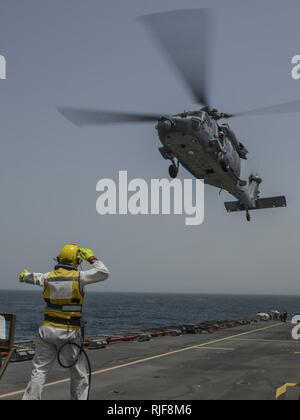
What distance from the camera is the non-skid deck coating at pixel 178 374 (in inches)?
418

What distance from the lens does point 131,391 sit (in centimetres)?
1086

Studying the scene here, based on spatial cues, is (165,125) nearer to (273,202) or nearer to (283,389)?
(283,389)

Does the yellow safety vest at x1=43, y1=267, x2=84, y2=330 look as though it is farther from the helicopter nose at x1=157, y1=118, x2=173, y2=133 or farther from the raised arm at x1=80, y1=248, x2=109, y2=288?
the helicopter nose at x1=157, y1=118, x2=173, y2=133

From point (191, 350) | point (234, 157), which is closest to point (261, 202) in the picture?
point (234, 157)

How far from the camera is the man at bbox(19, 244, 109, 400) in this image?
675 centimetres

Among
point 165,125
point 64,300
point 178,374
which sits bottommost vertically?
point 178,374

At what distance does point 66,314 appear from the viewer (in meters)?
6.88

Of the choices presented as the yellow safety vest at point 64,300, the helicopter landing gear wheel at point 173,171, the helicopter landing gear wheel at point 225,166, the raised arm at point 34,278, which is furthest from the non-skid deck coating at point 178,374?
the helicopter landing gear wheel at point 225,166

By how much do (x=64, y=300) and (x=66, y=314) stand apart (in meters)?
0.19

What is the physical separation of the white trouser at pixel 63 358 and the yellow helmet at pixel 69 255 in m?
0.94

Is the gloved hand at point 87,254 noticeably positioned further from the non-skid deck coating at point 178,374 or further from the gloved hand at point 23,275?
the non-skid deck coating at point 178,374

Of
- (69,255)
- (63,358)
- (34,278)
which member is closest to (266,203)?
(69,255)

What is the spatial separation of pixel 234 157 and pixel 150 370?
1525 centimetres

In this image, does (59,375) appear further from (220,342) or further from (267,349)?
(220,342)
